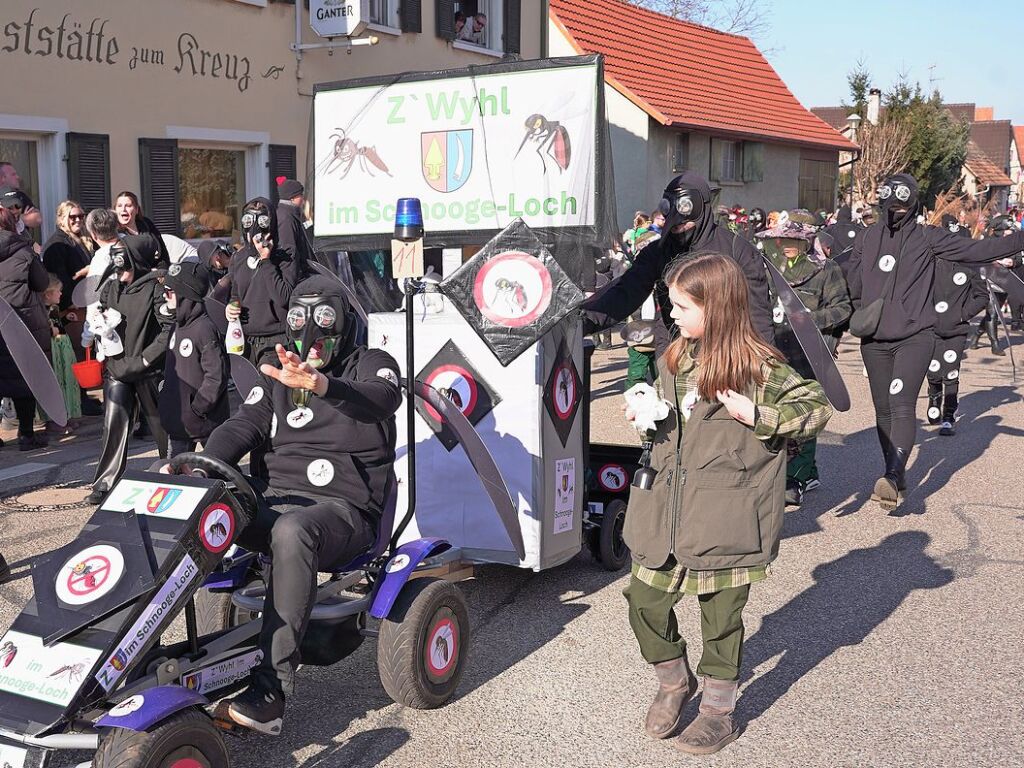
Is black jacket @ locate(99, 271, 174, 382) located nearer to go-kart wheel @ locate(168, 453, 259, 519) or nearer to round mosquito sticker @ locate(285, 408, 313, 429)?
round mosquito sticker @ locate(285, 408, 313, 429)

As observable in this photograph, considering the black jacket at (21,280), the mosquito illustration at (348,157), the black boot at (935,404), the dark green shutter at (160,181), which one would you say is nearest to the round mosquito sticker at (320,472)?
the mosquito illustration at (348,157)

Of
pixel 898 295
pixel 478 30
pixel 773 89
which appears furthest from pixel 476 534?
pixel 773 89

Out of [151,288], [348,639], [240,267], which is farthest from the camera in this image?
[240,267]

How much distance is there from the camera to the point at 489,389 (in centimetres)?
506

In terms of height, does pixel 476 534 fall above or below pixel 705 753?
above

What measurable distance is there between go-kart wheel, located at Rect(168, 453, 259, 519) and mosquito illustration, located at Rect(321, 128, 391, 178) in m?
2.68

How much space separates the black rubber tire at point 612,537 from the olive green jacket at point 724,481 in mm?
1898

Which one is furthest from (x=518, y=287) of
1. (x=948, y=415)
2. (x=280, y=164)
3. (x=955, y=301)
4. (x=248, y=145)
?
(x=280, y=164)

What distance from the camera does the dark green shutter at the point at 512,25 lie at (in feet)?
60.9

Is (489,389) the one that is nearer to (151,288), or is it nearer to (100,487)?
(151,288)

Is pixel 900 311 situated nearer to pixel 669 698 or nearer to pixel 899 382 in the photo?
pixel 899 382

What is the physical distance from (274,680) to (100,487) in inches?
155

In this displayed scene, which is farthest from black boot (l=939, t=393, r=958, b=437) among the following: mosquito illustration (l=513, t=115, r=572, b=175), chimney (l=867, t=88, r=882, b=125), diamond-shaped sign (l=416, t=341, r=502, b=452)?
chimney (l=867, t=88, r=882, b=125)

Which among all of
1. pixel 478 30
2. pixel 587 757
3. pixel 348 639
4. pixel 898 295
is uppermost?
pixel 478 30
